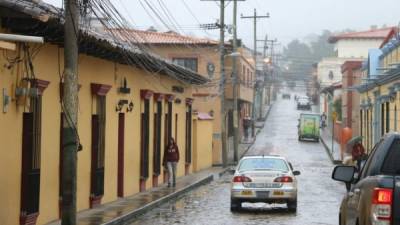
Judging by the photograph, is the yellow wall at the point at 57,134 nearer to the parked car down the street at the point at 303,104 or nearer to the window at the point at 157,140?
the window at the point at 157,140

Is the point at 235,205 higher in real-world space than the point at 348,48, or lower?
lower

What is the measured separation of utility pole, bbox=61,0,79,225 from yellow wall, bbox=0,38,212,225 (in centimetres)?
96

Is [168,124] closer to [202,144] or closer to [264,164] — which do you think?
[264,164]

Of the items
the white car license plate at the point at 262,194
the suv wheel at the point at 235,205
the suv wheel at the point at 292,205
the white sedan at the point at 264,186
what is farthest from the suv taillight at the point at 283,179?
the suv wheel at the point at 235,205

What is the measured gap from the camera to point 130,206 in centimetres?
2141

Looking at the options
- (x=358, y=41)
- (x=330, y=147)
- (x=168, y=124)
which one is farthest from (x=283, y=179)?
(x=358, y=41)

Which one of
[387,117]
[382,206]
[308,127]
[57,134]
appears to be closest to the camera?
[382,206]

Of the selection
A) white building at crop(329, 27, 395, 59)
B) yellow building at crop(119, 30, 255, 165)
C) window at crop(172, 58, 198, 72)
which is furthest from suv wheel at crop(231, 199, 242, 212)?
white building at crop(329, 27, 395, 59)

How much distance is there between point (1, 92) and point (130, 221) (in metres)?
5.87

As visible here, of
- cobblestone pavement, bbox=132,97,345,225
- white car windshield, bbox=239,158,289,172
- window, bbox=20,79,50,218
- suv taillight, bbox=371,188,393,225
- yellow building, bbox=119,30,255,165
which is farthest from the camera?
yellow building, bbox=119,30,255,165

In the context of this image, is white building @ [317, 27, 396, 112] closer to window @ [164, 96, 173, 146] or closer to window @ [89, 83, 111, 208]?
window @ [164, 96, 173, 146]

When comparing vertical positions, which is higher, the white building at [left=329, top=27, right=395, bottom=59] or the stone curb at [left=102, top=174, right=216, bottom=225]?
the white building at [left=329, top=27, right=395, bottom=59]

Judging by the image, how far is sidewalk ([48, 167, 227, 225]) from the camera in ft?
58.9

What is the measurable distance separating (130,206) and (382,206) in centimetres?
1499
